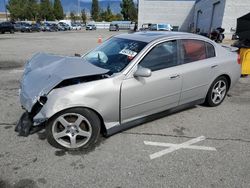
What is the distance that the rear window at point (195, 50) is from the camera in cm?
432

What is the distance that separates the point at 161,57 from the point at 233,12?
31.4m

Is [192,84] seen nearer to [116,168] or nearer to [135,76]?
[135,76]

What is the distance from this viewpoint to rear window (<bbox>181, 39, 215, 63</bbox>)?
432 cm

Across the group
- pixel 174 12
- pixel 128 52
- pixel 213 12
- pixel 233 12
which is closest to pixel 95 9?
pixel 174 12

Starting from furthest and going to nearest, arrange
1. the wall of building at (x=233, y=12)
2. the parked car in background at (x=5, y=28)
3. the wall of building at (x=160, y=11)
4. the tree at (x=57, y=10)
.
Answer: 1. the tree at (x=57, y=10)
2. the wall of building at (x=160, y=11)
3. the parked car in background at (x=5, y=28)
4. the wall of building at (x=233, y=12)

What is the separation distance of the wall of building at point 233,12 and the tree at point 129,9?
51.9 meters

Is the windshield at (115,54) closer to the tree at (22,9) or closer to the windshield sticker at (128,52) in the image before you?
the windshield sticker at (128,52)

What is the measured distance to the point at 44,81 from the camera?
3377 mm

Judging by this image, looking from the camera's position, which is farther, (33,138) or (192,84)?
(192,84)

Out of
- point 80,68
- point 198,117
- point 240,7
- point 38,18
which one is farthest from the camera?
point 38,18

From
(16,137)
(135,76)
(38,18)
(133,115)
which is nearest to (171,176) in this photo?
(133,115)

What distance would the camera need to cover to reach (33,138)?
3.78 metres

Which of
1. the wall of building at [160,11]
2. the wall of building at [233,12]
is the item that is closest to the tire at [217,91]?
the wall of building at [233,12]

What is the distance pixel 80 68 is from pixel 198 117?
2478 mm
